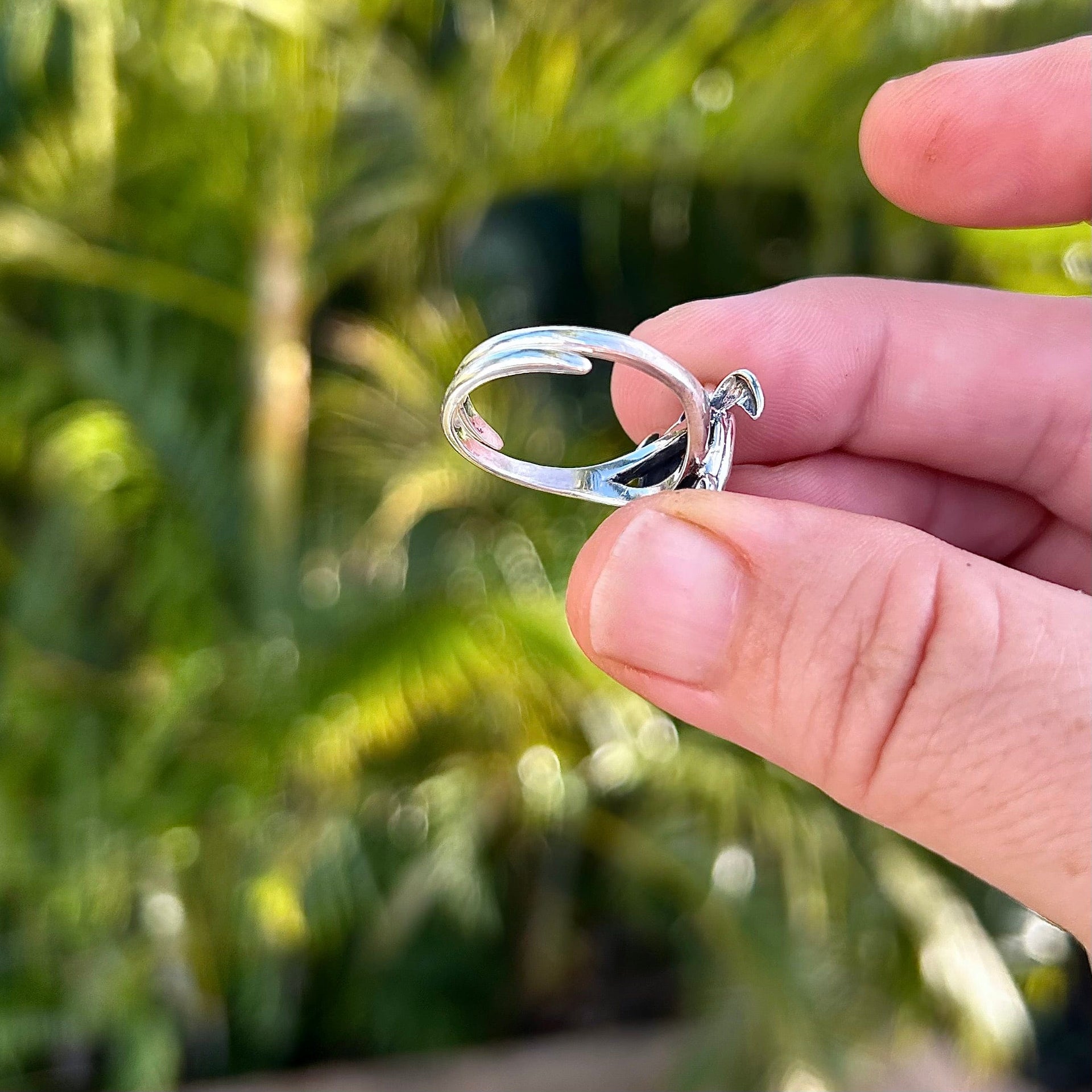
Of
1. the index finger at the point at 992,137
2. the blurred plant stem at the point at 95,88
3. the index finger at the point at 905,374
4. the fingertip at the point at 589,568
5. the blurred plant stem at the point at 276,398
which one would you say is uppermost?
the blurred plant stem at the point at 95,88

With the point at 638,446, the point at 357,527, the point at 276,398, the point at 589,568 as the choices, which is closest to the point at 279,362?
the point at 276,398

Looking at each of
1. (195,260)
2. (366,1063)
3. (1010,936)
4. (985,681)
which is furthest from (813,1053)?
(195,260)

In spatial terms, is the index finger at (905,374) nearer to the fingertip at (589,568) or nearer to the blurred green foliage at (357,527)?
the fingertip at (589,568)

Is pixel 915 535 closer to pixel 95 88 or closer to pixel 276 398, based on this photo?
pixel 276 398

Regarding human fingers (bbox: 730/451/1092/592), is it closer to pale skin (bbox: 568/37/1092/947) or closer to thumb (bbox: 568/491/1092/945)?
pale skin (bbox: 568/37/1092/947)

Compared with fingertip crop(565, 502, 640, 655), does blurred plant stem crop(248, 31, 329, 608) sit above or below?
above

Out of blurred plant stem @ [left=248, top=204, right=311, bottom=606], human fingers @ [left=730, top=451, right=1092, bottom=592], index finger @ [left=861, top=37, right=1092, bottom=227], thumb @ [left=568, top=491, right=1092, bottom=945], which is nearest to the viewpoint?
thumb @ [left=568, top=491, right=1092, bottom=945]

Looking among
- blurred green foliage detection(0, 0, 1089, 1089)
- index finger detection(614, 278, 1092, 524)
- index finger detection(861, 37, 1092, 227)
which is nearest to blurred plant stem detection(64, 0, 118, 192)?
blurred green foliage detection(0, 0, 1089, 1089)

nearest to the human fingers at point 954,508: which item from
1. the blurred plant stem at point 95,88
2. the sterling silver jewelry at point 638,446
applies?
the sterling silver jewelry at point 638,446
